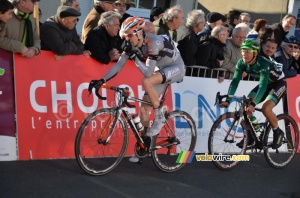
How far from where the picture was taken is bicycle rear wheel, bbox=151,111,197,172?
6.29 m

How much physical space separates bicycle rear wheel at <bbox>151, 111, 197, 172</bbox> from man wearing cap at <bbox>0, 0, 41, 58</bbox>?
1.97m

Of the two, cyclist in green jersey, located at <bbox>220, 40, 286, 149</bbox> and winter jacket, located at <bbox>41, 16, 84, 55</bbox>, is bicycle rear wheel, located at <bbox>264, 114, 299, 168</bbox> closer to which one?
cyclist in green jersey, located at <bbox>220, 40, 286, 149</bbox>

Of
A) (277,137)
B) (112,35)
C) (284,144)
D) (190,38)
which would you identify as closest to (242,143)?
(277,137)

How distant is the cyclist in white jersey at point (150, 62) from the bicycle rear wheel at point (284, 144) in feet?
6.10

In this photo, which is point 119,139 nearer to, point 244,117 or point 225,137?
point 225,137

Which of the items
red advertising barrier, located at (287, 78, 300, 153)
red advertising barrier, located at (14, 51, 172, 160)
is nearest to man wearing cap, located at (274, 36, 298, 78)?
red advertising barrier, located at (287, 78, 300, 153)

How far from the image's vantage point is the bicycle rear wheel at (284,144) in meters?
7.03

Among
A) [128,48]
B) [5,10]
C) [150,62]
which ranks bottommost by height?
[150,62]

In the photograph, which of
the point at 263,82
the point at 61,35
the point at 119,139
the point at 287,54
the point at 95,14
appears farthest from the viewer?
the point at 287,54

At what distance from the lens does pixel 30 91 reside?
6145 mm

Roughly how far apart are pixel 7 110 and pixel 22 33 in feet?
3.37

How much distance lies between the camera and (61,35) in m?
6.43

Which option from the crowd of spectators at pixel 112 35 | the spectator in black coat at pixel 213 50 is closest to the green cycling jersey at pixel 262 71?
the crowd of spectators at pixel 112 35

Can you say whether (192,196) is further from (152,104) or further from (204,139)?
(204,139)
